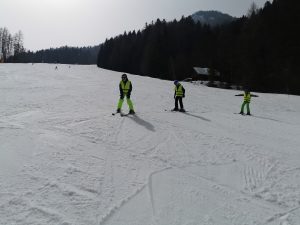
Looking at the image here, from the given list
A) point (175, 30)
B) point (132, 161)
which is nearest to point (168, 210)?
point (132, 161)

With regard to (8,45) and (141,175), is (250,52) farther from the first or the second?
(8,45)

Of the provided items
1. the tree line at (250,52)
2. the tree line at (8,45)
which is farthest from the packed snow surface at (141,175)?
the tree line at (8,45)

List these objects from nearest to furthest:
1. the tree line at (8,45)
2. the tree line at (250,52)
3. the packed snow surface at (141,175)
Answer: the packed snow surface at (141,175)
the tree line at (250,52)
the tree line at (8,45)

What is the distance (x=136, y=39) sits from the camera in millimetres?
101812

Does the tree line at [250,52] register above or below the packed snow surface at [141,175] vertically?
above

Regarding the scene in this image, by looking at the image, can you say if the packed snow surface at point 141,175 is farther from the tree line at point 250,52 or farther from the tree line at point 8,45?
the tree line at point 8,45

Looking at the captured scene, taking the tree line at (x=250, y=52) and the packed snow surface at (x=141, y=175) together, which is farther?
the tree line at (x=250, y=52)

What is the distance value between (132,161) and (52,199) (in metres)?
2.26

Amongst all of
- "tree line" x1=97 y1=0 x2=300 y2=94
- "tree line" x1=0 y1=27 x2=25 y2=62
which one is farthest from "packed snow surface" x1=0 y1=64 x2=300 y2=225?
"tree line" x1=0 y1=27 x2=25 y2=62

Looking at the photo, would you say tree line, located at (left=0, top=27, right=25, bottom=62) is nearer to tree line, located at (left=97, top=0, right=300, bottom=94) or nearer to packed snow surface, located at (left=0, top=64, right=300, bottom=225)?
tree line, located at (left=97, top=0, right=300, bottom=94)

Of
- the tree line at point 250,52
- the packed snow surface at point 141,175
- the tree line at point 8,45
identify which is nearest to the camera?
the packed snow surface at point 141,175

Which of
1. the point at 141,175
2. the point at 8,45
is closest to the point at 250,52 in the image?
the point at 141,175

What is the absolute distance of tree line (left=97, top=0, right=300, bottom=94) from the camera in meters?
42.3

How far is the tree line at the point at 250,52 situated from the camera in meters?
42.3
